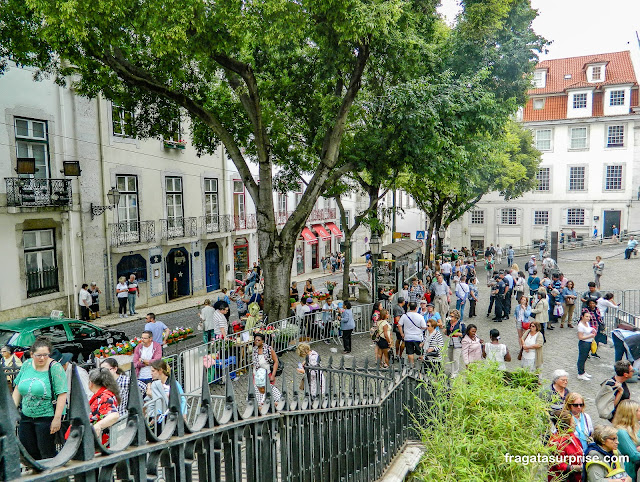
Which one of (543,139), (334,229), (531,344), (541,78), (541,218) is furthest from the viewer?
(541,218)

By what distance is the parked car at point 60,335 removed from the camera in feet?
38.3

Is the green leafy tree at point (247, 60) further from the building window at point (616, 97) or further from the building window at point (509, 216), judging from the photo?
the building window at point (509, 216)

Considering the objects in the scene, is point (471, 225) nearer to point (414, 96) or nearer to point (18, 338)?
→ point (414, 96)

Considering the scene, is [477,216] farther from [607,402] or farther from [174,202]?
[607,402]

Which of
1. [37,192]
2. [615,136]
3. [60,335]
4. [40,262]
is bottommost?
[60,335]

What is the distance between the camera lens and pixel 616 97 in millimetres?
45438

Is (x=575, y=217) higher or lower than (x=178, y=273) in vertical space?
higher

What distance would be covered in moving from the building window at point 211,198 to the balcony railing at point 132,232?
4.40 metres

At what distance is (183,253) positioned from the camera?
2711 cm

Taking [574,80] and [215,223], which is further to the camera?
[574,80]

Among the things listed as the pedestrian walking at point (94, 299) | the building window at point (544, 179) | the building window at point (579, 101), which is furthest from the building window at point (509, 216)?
the pedestrian walking at point (94, 299)

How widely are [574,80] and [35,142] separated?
149 feet

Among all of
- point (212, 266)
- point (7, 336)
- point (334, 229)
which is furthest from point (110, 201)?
point (334, 229)

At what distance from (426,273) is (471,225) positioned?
3082cm
